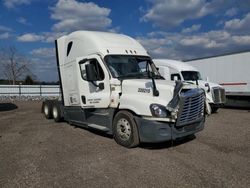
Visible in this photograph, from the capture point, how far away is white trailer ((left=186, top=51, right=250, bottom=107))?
16.5 meters

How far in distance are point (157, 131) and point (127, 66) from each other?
8.52ft

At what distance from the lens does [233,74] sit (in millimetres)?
17172

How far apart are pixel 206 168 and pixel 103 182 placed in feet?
7.02

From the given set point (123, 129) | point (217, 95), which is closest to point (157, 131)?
point (123, 129)

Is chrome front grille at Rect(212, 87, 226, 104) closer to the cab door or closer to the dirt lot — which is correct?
the dirt lot

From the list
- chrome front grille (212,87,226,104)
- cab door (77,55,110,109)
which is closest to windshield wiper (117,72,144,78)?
cab door (77,55,110,109)

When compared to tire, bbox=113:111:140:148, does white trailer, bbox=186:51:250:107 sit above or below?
above

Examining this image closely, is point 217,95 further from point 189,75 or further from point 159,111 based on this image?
point 159,111

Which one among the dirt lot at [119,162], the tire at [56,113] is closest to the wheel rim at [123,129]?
the dirt lot at [119,162]

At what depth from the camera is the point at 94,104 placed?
8617mm

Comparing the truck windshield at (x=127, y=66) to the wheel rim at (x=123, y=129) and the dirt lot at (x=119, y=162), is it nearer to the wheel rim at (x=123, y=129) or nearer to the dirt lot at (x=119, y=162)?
the wheel rim at (x=123, y=129)

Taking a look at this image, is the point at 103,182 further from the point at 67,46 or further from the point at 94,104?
the point at 67,46

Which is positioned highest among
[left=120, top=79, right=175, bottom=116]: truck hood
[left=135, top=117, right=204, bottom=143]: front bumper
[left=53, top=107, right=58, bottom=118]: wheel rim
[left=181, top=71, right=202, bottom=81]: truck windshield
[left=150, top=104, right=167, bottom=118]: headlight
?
[left=181, top=71, right=202, bottom=81]: truck windshield

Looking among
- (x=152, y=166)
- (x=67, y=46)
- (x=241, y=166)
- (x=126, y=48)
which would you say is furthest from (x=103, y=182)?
(x=67, y=46)
